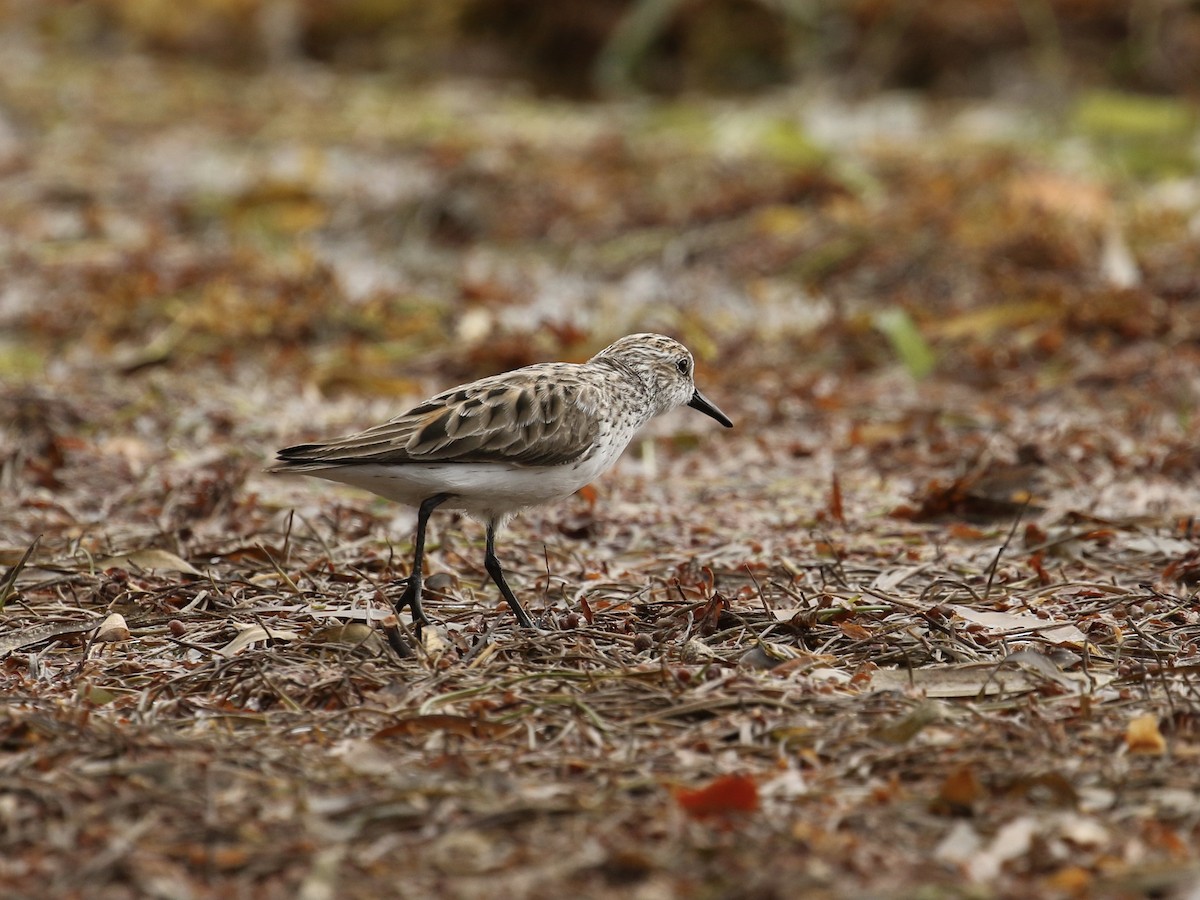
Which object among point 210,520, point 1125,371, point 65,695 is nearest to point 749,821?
point 65,695

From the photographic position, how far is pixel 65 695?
4293 millimetres

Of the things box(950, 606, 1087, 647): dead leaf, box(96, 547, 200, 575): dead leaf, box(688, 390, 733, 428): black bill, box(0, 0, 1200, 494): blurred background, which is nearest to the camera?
box(950, 606, 1087, 647): dead leaf

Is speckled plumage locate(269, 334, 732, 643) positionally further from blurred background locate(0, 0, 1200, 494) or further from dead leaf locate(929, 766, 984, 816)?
blurred background locate(0, 0, 1200, 494)

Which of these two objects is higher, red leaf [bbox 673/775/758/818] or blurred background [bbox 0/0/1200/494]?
blurred background [bbox 0/0/1200/494]

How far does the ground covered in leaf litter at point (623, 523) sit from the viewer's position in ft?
11.3

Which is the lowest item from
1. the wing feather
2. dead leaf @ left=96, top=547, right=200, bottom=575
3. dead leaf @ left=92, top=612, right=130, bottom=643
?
dead leaf @ left=92, top=612, right=130, bottom=643

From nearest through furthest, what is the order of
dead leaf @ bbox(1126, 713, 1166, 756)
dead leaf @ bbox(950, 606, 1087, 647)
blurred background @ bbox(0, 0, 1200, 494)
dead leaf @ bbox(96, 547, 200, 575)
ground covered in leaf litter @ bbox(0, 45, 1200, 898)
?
ground covered in leaf litter @ bbox(0, 45, 1200, 898), dead leaf @ bbox(1126, 713, 1166, 756), dead leaf @ bbox(950, 606, 1087, 647), dead leaf @ bbox(96, 547, 200, 575), blurred background @ bbox(0, 0, 1200, 494)

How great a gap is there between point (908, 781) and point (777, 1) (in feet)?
38.7

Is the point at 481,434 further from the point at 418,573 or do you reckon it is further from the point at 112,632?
the point at 112,632

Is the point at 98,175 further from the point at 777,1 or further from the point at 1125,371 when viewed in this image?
the point at 1125,371

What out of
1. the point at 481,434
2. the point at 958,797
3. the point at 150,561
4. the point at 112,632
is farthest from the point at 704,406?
the point at 958,797

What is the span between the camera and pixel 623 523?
618 centimetres

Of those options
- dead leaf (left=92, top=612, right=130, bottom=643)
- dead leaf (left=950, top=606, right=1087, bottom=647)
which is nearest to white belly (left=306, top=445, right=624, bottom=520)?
dead leaf (left=92, top=612, right=130, bottom=643)

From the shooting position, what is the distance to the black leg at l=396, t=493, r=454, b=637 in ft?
15.7
